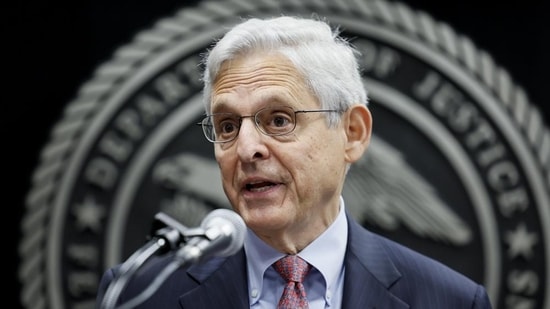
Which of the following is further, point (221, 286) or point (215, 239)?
point (221, 286)

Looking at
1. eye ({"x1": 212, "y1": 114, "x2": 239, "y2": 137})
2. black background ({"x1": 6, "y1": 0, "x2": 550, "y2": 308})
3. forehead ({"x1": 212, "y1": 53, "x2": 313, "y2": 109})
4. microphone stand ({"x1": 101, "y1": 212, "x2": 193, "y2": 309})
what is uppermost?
forehead ({"x1": 212, "y1": 53, "x2": 313, "y2": 109})

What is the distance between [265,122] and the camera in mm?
2654

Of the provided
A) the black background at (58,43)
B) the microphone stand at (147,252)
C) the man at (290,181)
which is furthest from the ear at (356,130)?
the black background at (58,43)

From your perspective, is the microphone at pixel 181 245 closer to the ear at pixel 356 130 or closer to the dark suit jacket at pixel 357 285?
the dark suit jacket at pixel 357 285

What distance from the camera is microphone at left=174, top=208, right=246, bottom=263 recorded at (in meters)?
2.06

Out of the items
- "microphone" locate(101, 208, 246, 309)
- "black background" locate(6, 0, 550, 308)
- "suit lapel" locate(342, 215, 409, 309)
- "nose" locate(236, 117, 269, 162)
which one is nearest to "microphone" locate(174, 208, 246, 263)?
"microphone" locate(101, 208, 246, 309)

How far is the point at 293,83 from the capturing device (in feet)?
8.87

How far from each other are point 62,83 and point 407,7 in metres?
1.95

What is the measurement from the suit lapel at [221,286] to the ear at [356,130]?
1.50 ft

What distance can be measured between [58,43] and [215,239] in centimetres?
331

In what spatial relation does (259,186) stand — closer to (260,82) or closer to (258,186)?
(258,186)

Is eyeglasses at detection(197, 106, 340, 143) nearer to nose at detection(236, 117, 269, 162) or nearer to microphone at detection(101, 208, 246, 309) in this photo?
nose at detection(236, 117, 269, 162)

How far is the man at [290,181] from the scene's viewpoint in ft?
8.71

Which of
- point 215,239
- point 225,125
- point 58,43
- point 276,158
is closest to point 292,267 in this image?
point 276,158
